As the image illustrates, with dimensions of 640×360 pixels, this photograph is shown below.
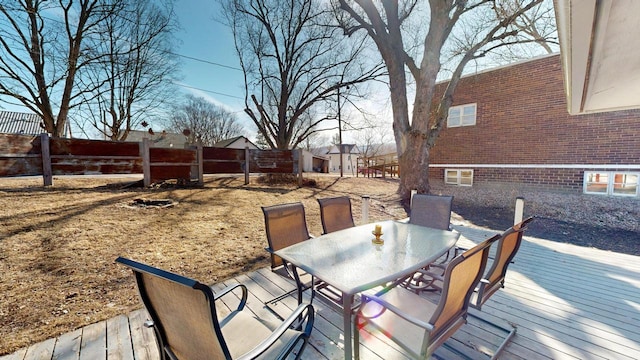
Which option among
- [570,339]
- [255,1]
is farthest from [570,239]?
[255,1]

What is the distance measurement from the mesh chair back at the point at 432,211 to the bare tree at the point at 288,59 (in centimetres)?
1130

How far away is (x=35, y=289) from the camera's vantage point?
8.59ft

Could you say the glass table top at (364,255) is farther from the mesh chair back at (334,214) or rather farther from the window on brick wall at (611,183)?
the window on brick wall at (611,183)

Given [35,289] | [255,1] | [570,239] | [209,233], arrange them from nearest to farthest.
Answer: [35,289]
[209,233]
[570,239]
[255,1]

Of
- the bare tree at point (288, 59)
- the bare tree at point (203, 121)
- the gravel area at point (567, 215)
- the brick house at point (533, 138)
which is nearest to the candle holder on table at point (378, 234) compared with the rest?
→ the gravel area at point (567, 215)

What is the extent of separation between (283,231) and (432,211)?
2414 mm

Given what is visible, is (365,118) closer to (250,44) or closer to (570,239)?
(250,44)

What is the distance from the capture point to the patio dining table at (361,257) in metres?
1.68

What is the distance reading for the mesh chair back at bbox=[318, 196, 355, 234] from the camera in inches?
132

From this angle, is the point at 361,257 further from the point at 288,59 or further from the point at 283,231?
the point at 288,59

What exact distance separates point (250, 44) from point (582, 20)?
50.7ft

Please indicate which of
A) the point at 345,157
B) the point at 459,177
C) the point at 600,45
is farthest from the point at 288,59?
the point at 345,157

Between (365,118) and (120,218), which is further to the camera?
(365,118)

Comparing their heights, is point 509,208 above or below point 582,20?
below
